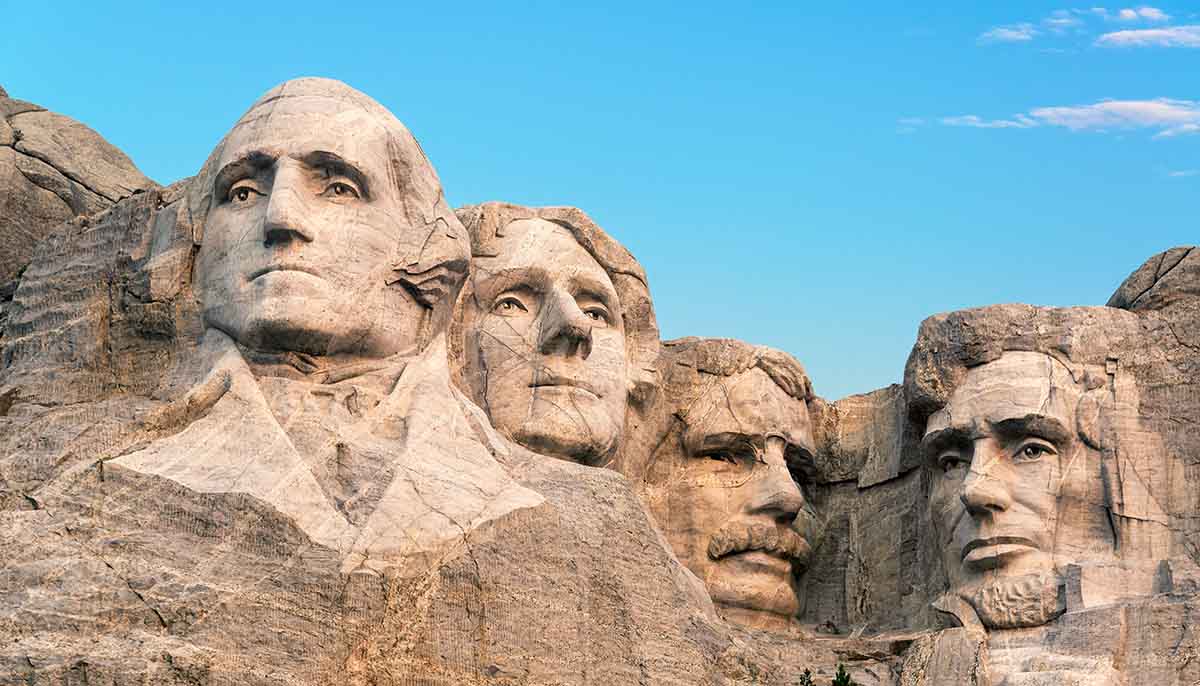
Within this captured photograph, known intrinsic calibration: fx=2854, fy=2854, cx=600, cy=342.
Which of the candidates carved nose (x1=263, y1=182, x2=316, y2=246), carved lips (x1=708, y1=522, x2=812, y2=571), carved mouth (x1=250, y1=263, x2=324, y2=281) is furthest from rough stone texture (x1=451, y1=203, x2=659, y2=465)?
carved nose (x1=263, y1=182, x2=316, y2=246)

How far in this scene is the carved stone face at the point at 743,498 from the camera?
736 inches

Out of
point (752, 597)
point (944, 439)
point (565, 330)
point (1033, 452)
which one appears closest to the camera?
point (1033, 452)

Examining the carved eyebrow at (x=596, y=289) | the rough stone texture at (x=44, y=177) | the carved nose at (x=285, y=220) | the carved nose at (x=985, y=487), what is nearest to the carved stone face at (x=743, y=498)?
the carved eyebrow at (x=596, y=289)

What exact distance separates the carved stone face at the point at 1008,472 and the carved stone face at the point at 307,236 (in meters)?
3.63

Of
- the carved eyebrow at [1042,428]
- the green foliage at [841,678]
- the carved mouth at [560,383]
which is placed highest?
the carved mouth at [560,383]

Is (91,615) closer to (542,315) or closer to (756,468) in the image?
(542,315)

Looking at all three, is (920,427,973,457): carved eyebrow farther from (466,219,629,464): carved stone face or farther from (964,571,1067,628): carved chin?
(466,219,629,464): carved stone face

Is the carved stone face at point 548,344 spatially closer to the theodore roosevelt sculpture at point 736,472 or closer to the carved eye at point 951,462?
the theodore roosevelt sculpture at point 736,472

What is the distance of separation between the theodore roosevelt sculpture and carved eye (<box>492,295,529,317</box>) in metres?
1.29

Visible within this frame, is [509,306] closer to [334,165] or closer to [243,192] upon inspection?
[334,165]

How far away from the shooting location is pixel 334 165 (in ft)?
55.0

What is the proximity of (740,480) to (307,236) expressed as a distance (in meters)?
4.00

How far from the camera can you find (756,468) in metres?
19.1

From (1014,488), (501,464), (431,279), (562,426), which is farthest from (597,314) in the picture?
(1014,488)
